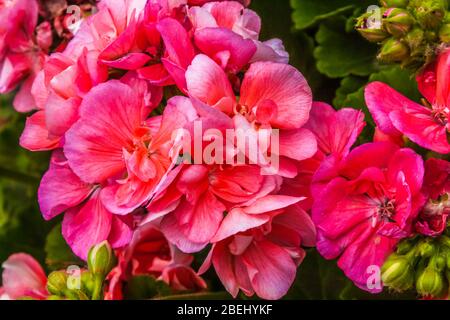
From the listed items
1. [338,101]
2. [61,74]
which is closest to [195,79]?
[61,74]

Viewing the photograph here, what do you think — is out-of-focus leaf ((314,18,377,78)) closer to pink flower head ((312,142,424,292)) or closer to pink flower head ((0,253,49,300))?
pink flower head ((312,142,424,292))

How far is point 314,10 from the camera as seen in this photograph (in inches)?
47.5

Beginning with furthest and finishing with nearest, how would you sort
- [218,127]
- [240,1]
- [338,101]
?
1. [338,101]
2. [240,1]
3. [218,127]

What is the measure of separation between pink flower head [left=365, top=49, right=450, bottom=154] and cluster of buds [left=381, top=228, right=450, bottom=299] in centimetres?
11

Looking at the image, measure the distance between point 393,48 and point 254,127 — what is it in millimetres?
175

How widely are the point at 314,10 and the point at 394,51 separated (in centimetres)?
40

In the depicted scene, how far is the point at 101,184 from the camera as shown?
86 cm

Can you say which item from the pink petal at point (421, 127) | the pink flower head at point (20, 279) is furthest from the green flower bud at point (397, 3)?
the pink flower head at point (20, 279)

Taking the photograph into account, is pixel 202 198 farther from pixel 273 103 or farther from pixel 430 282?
pixel 430 282

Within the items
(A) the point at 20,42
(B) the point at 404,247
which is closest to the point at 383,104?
(B) the point at 404,247

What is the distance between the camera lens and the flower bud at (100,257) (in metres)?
0.87

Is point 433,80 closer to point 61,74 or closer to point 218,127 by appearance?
point 218,127

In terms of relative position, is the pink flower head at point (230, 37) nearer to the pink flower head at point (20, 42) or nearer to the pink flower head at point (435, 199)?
the pink flower head at point (435, 199)

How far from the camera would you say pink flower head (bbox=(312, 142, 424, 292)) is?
814 mm
